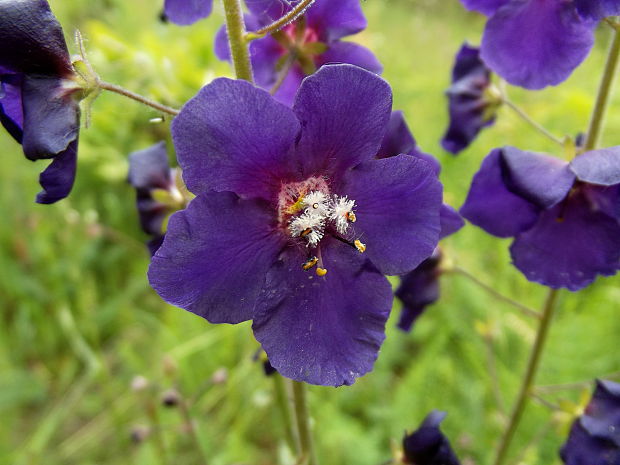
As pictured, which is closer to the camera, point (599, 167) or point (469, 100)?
point (599, 167)

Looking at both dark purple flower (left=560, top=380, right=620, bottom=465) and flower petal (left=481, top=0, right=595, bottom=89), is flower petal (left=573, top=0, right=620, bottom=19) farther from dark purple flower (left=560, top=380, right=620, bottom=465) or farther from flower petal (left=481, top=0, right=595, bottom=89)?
dark purple flower (left=560, top=380, right=620, bottom=465)

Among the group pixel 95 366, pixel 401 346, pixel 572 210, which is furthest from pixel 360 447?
pixel 572 210

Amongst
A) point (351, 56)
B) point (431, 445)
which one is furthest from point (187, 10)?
point (431, 445)

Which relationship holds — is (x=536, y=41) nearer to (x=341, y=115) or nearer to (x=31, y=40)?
(x=341, y=115)

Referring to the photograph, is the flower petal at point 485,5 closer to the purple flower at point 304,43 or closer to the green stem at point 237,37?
the purple flower at point 304,43

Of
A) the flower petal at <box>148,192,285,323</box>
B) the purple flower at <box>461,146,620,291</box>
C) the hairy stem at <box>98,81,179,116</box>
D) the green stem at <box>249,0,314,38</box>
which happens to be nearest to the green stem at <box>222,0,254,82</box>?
the green stem at <box>249,0,314,38</box>

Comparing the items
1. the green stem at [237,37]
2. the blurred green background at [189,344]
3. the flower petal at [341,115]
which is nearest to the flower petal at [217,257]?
the flower petal at [341,115]
